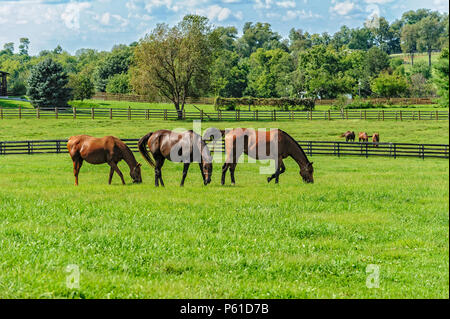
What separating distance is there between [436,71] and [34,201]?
1115 centimetres

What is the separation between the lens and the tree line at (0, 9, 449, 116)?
54.7 m

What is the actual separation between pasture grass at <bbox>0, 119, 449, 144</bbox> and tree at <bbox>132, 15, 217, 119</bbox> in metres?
6.94

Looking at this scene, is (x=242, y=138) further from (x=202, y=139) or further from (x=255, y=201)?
(x=255, y=201)

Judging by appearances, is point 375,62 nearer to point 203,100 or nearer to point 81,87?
point 203,100

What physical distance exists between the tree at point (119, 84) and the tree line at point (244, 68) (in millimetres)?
190

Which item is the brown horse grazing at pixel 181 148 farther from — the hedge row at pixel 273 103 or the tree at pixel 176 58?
the hedge row at pixel 273 103

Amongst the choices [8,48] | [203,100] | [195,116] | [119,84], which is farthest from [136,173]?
[8,48]

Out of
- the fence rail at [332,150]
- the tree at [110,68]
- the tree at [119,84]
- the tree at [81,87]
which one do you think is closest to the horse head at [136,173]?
the fence rail at [332,150]

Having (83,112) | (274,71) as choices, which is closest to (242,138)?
(83,112)

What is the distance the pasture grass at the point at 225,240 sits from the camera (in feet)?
19.6

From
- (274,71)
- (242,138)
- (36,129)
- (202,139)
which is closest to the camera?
(202,139)

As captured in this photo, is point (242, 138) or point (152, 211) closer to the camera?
point (152, 211)

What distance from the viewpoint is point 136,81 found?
55.0 m

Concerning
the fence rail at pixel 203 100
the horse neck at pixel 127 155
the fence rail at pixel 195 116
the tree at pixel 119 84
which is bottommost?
the horse neck at pixel 127 155
